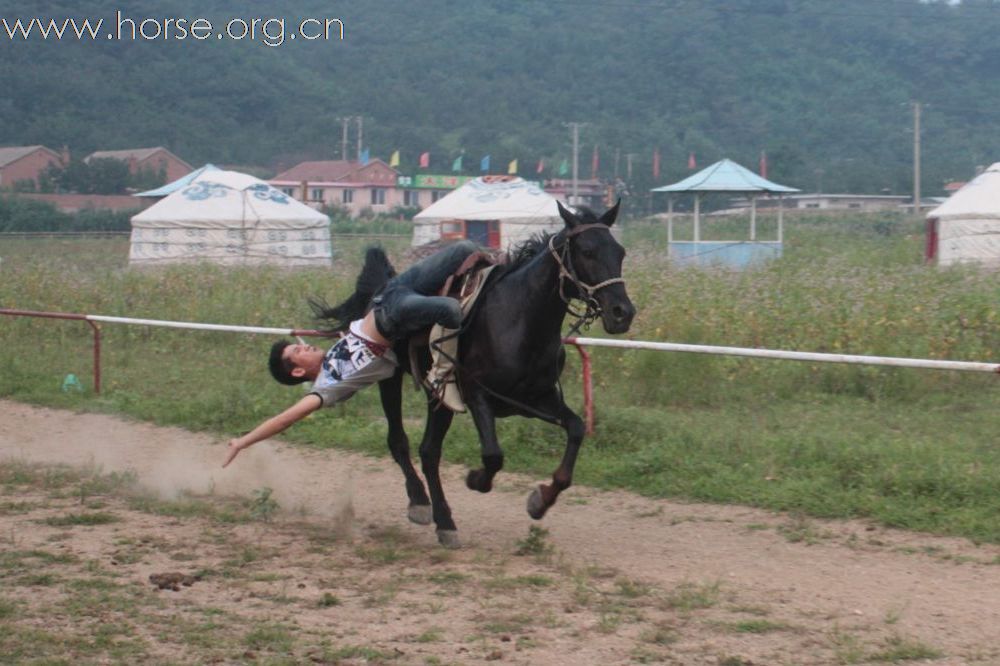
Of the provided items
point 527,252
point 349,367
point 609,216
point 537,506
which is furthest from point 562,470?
point 349,367

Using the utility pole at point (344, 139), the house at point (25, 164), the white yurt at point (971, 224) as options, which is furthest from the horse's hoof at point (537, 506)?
the utility pole at point (344, 139)

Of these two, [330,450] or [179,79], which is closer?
[330,450]

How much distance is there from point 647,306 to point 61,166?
57082mm

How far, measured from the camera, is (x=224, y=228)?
32125 mm

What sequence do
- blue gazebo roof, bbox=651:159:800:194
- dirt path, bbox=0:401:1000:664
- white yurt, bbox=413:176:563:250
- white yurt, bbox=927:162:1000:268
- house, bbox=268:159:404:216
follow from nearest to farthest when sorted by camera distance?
1. dirt path, bbox=0:401:1000:664
2. white yurt, bbox=927:162:1000:268
3. blue gazebo roof, bbox=651:159:800:194
4. white yurt, bbox=413:176:563:250
5. house, bbox=268:159:404:216

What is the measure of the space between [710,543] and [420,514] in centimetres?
162

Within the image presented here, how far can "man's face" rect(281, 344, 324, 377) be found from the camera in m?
7.52

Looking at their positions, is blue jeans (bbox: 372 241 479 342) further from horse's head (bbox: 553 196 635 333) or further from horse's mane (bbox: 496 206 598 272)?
horse's head (bbox: 553 196 635 333)

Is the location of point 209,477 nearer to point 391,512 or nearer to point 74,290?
point 391,512

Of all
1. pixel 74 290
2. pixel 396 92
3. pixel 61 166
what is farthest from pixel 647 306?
pixel 396 92

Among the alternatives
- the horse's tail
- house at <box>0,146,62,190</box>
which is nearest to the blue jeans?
the horse's tail

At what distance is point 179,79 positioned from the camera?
85625mm

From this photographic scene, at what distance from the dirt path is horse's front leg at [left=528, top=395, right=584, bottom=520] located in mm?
262

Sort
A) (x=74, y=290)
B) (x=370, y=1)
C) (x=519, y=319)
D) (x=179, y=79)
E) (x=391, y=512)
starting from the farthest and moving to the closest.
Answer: (x=370, y=1) < (x=179, y=79) < (x=74, y=290) < (x=391, y=512) < (x=519, y=319)
